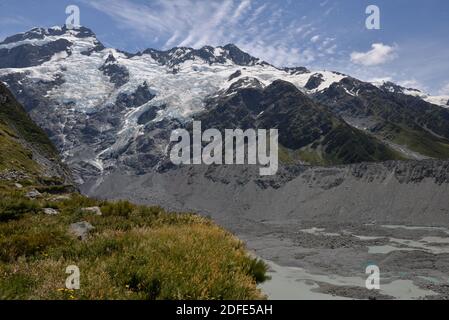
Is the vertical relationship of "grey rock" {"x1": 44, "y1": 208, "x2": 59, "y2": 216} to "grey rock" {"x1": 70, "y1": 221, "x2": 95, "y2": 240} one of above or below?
above

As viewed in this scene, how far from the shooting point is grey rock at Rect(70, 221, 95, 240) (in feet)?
45.8

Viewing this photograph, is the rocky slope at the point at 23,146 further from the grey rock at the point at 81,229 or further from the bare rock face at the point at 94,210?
the grey rock at the point at 81,229

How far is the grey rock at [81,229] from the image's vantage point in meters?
14.0

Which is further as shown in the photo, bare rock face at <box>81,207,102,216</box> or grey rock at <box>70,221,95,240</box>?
A: bare rock face at <box>81,207,102,216</box>

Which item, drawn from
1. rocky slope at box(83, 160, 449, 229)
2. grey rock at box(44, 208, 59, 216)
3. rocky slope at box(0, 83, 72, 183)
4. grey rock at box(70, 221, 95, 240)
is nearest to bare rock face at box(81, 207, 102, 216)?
grey rock at box(44, 208, 59, 216)

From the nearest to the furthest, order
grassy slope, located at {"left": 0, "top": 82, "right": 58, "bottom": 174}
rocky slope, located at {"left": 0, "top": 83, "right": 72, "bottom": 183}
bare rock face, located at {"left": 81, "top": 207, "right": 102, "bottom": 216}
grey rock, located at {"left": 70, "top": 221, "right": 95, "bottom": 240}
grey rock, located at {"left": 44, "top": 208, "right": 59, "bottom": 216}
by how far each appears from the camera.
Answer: grey rock, located at {"left": 70, "top": 221, "right": 95, "bottom": 240}, bare rock face, located at {"left": 81, "top": 207, "right": 102, "bottom": 216}, grey rock, located at {"left": 44, "top": 208, "right": 59, "bottom": 216}, rocky slope, located at {"left": 0, "top": 83, "right": 72, "bottom": 183}, grassy slope, located at {"left": 0, "top": 82, "right": 58, "bottom": 174}

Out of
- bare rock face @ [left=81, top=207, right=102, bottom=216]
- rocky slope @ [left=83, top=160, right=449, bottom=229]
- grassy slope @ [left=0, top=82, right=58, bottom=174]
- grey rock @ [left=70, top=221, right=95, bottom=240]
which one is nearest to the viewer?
grey rock @ [left=70, top=221, right=95, bottom=240]

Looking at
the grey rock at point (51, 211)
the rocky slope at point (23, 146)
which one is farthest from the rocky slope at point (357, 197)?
the grey rock at point (51, 211)

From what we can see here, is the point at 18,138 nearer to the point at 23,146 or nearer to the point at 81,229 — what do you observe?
the point at 23,146

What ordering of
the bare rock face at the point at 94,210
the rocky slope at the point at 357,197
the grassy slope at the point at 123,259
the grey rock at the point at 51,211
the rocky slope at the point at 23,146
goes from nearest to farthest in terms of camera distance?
the grassy slope at the point at 123,259 → the bare rock face at the point at 94,210 → the grey rock at the point at 51,211 → the rocky slope at the point at 23,146 → the rocky slope at the point at 357,197

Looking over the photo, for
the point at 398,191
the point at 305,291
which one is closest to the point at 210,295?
the point at 305,291

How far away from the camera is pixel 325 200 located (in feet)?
560

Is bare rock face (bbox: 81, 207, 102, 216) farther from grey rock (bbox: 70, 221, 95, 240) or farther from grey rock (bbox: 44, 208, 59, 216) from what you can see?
grey rock (bbox: 70, 221, 95, 240)
